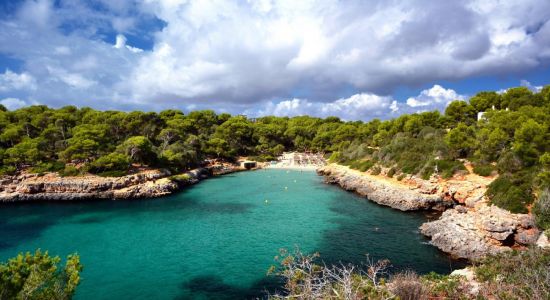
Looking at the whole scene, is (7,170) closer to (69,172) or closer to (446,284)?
(69,172)

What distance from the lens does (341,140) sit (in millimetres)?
86812

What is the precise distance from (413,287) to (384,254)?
41.8ft

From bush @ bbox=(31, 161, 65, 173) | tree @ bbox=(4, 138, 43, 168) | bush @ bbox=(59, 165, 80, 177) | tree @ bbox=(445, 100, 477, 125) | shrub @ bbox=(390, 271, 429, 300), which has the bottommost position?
shrub @ bbox=(390, 271, 429, 300)

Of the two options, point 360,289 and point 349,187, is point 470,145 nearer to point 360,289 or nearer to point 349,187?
point 349,187

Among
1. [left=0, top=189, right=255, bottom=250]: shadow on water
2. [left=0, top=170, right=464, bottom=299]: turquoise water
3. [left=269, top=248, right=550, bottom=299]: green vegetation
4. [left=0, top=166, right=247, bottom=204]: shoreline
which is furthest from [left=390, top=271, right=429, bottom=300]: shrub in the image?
[left=0, top=166, right=247, bottom=204]: shoreline

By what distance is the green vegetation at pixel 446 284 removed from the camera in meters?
10.7

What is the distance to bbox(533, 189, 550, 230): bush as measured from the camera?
22.2m

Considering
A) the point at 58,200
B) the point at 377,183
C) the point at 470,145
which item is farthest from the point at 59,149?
the point at 470,145

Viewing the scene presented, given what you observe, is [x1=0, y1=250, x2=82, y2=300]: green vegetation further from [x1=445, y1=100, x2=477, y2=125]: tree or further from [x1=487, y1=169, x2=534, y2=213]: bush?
[x1=445, y1=100, x2=477, y2=125]: tree

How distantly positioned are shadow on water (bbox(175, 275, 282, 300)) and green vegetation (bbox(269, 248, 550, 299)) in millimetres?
6462

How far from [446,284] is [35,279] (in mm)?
15228

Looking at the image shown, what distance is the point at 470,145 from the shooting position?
134ft

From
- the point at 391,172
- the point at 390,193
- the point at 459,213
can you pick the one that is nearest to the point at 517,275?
the point at 459,213

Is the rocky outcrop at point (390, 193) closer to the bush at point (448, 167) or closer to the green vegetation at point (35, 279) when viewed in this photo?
the bush at point (448, 167)
